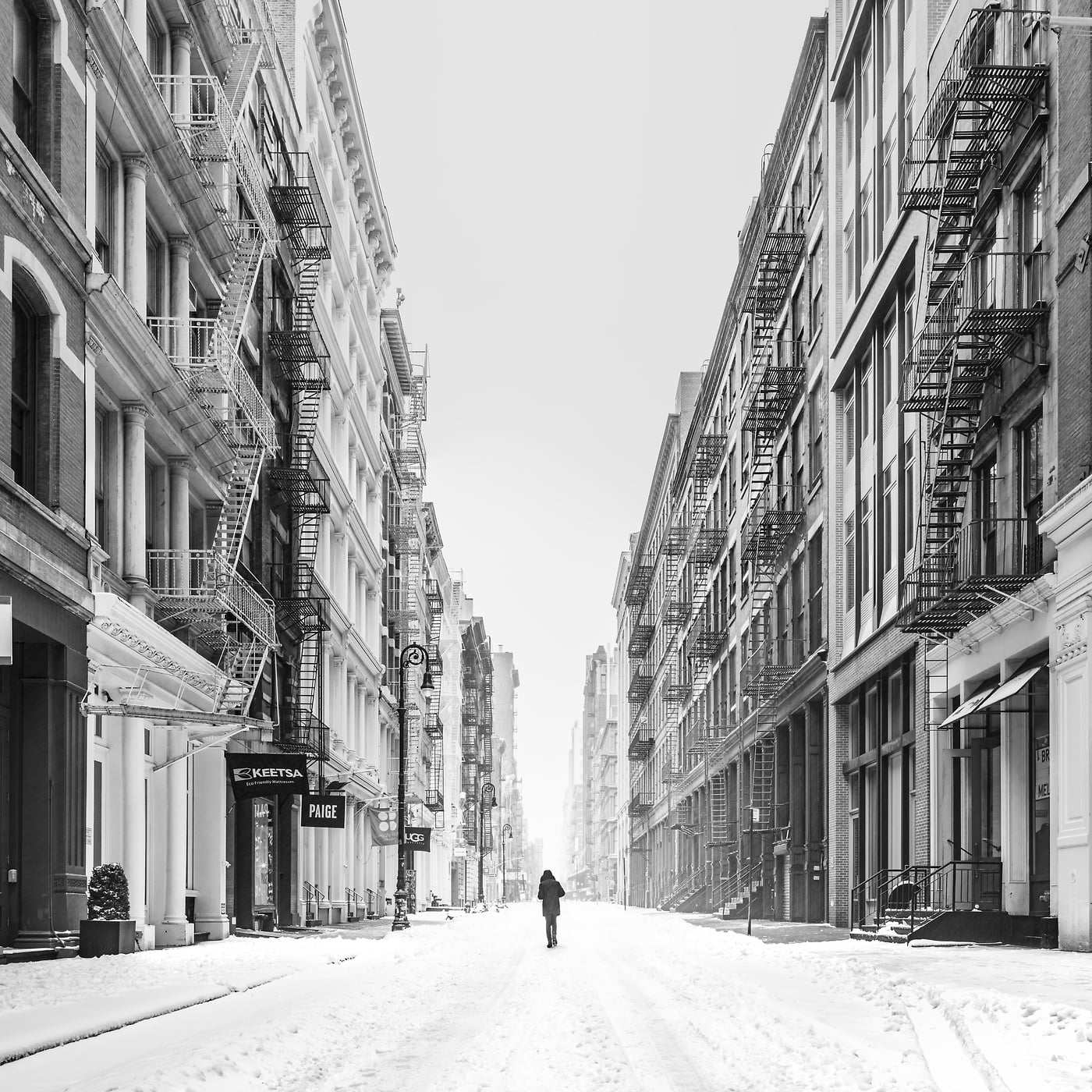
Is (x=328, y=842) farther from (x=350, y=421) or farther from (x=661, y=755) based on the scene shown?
(x=661, y=755)

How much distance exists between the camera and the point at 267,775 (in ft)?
111

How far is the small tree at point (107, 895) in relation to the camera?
23.6 meters

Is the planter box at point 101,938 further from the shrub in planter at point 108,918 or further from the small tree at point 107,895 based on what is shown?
the small tree at point 107,895

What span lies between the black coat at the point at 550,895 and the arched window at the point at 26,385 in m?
13.5

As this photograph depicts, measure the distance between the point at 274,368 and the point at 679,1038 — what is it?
3165 cm

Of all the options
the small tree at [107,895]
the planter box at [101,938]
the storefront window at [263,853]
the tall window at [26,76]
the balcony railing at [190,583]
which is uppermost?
the tall window at [26,76]

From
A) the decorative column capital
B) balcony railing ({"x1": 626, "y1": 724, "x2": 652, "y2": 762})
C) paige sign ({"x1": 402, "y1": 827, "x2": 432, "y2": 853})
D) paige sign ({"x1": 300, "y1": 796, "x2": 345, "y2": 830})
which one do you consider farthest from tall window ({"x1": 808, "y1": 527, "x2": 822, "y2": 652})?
balcony railing ({"x1": 626, "y1": 724, "x2": 652, "y2": 762})

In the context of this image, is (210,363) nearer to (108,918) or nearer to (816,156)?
(108,918)

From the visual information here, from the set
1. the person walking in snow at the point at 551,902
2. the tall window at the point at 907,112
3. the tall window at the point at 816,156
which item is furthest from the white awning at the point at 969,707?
the tall window at the point at 816,156

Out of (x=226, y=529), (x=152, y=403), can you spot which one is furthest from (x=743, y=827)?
(x=152, y=403)

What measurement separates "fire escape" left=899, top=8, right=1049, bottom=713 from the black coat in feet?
27.0

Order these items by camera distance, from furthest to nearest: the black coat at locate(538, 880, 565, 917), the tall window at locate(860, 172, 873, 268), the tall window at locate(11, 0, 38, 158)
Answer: the tall window at locate(860, 172, 873, 268), the black coat at locate(538, 880, 565, 917), the tall window at locate(11, 0, 38, 158)

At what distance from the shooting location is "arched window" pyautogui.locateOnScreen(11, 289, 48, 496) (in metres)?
22.5

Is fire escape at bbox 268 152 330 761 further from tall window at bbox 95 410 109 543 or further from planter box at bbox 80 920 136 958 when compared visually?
planter box at bbox 80 920 136 958
